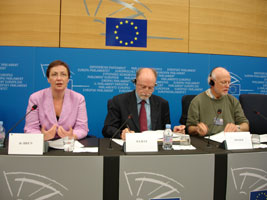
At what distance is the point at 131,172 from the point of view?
1.24 m

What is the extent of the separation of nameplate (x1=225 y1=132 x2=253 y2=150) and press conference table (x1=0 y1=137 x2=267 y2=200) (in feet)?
0.29

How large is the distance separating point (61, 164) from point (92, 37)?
2.44 metres

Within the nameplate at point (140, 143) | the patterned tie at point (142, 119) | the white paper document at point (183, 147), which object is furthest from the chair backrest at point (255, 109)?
the nameplate at point (140, 143)

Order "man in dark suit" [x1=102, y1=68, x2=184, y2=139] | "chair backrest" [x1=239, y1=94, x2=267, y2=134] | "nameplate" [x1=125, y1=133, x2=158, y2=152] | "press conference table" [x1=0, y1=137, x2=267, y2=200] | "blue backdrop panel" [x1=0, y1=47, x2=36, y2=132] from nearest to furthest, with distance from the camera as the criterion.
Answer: "press conference table" [x1=0, y1=137, x2=267, y2=200]
"nameplate" [x1=125, y1=133, x2=158, y2=152]
"man in dark suit" [x1=102, y1=68, x2=184, y2=139]
"chair backrest" [x1=239, y1=94, x2=267, y2=134]
"blue backdrop panel" [x1=0, y1=47, x2=36, y2=132]

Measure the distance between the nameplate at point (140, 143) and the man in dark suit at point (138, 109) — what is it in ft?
1.65

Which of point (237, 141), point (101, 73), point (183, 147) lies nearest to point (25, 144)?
point (183, 147)

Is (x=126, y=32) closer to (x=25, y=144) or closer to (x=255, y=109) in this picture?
(x=255, y=109)

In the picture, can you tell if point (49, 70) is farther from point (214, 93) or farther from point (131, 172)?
point (214, 93)

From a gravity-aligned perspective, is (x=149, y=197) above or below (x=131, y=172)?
below

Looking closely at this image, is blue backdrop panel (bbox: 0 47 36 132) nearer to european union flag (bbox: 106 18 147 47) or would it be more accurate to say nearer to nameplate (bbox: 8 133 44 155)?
european union flag (bbox: 106 18 147 47)

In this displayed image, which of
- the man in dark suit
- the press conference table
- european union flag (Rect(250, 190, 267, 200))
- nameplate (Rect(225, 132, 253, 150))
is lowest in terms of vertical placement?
european union flag (Rect(250, 190, 267, 200))

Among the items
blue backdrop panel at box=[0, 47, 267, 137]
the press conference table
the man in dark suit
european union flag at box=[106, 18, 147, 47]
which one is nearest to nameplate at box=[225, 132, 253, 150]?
the press conference table

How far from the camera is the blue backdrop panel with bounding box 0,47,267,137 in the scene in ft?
10.5

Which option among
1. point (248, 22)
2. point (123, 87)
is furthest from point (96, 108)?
point (248, 22)
